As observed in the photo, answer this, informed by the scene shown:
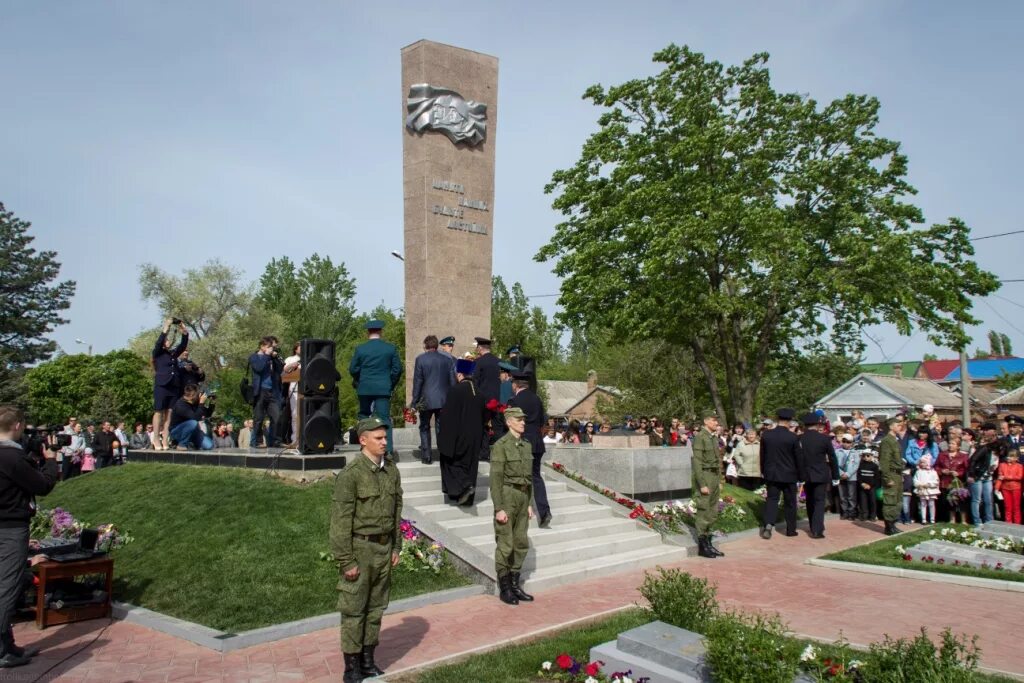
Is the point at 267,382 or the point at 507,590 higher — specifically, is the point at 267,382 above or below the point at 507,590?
above

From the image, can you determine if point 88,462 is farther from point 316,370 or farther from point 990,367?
point 990,367

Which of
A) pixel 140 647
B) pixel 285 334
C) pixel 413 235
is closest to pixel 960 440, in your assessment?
pixel 413 235

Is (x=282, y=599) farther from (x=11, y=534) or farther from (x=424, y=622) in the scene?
(x=11, y=534)

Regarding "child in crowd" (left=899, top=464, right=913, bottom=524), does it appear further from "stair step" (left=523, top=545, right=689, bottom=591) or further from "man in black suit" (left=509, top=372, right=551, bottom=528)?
"man in black suit" (left=509, top=372, right=551, bottom=528)

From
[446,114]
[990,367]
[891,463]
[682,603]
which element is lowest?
[682,603]

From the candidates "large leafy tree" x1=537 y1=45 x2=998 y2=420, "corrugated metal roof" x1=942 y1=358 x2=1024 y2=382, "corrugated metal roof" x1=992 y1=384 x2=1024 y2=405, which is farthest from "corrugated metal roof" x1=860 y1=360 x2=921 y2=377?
"large leafy tree" x1=537 y1=45 x2=998 y2=420

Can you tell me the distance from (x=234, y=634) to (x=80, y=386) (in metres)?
42.9

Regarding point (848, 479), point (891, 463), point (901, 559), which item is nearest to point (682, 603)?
point (901, 559)

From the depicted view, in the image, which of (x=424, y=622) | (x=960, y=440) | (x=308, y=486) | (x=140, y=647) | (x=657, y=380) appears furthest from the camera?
(x=657, y=380)

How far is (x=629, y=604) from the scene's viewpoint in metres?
7.62

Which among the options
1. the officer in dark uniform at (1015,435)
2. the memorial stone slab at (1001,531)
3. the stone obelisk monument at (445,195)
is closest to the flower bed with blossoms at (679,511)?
the memorial stone slab at (1001,531)

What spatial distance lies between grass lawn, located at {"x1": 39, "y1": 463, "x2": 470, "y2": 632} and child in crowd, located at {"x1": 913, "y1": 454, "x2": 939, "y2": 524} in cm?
934

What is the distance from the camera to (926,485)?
1330 centimetres

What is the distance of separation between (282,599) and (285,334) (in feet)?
190
